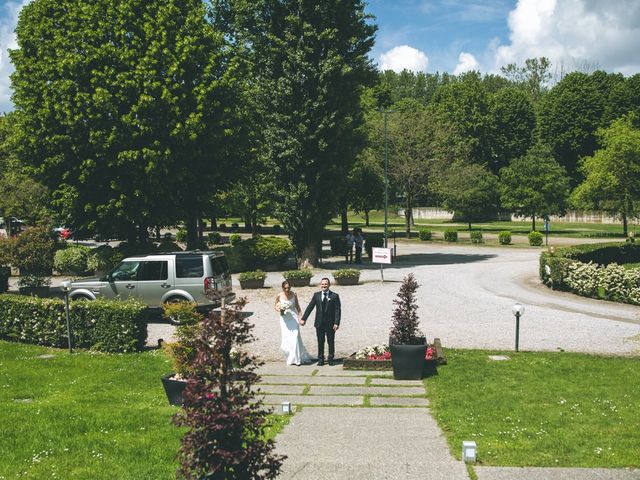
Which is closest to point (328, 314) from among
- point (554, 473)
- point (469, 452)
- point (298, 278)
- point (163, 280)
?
point (469, 452)

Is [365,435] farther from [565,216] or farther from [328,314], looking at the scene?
[565,216]

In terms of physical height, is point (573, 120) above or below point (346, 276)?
above

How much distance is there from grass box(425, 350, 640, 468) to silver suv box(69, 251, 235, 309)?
802 cm

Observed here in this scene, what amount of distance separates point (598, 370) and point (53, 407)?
10607 millimetres

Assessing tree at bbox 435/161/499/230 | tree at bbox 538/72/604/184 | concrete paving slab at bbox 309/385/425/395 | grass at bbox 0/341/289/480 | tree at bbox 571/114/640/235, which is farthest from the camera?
tree at bbox 538/72/604/184

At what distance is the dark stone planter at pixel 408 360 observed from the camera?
12125 millimetres

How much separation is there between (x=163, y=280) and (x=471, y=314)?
10068 mm

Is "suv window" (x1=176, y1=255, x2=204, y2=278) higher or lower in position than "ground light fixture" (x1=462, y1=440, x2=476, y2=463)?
higher

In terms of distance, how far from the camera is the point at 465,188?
2336 inches

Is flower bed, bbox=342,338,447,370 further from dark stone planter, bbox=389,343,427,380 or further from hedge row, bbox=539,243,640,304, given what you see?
hedge row, bbox=539,243,640,304

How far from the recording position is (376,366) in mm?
13250

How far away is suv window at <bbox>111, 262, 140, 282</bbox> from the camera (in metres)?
19.3

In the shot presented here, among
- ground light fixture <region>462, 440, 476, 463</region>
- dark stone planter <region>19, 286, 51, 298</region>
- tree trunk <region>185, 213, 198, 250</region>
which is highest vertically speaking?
tree trunk <region>185, 213, 198, 250</region>

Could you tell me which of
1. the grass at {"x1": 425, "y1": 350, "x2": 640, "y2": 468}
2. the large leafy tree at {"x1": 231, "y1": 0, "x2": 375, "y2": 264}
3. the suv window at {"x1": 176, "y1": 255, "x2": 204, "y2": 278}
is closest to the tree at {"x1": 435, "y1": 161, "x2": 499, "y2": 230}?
the large leafy tree at {"x1": 231, "y1": 0, "x2": 375, "y2": 264}
